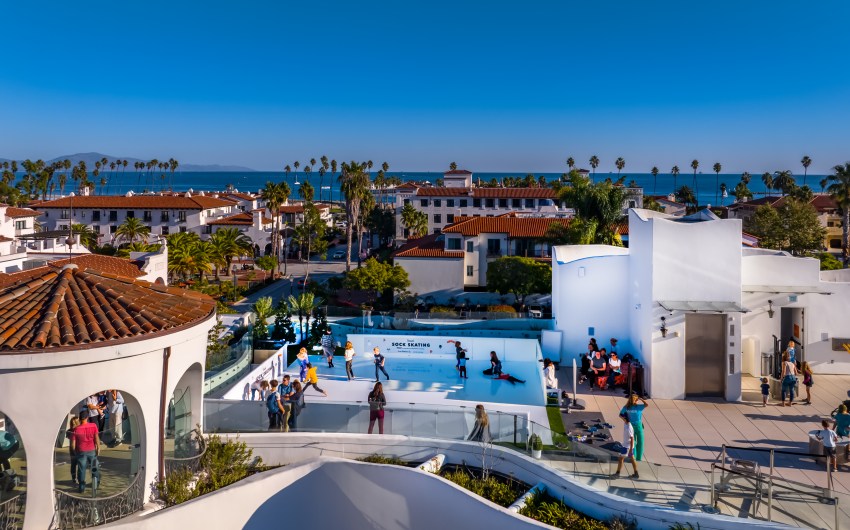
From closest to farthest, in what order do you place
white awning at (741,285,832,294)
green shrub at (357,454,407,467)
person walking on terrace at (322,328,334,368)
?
green shrub at (357,454,407,467), white awning at (741,285,832,294), person walking on terrace at (322,328,334,368)

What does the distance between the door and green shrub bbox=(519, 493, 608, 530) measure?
8.40 metres

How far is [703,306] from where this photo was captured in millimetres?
19188

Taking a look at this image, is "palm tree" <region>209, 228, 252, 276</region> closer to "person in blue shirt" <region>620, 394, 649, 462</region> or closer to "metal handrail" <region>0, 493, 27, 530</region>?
"metal handrail" <region>0, 493, 27, 530</region>

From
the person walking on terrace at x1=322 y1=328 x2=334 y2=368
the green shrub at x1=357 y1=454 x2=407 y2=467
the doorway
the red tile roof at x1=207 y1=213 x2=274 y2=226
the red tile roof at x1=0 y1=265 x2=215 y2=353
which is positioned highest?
the red tile roof at x1=207 y1=213 x2=274 y2=226

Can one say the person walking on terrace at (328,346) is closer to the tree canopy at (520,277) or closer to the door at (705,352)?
the door at (705,352)

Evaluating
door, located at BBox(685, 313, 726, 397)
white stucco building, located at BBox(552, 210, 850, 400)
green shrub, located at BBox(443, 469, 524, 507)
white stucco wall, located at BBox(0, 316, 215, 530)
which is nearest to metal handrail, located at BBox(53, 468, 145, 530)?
white stucco wall, located at BBox(0, 316, 215, 530)

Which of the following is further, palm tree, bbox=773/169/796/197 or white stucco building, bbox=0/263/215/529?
Answer: palm tree, bbox=773/169/796/197

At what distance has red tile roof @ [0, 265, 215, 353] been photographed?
35.2ft

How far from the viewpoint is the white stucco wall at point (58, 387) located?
33.9ft

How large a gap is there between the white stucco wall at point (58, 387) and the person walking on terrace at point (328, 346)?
14.5 m

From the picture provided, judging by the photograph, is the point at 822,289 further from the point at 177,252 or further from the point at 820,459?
the point at 177,252

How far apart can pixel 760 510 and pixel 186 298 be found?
38.8ft

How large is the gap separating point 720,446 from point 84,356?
13.6m

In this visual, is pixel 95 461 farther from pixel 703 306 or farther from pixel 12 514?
pixel 703 306
